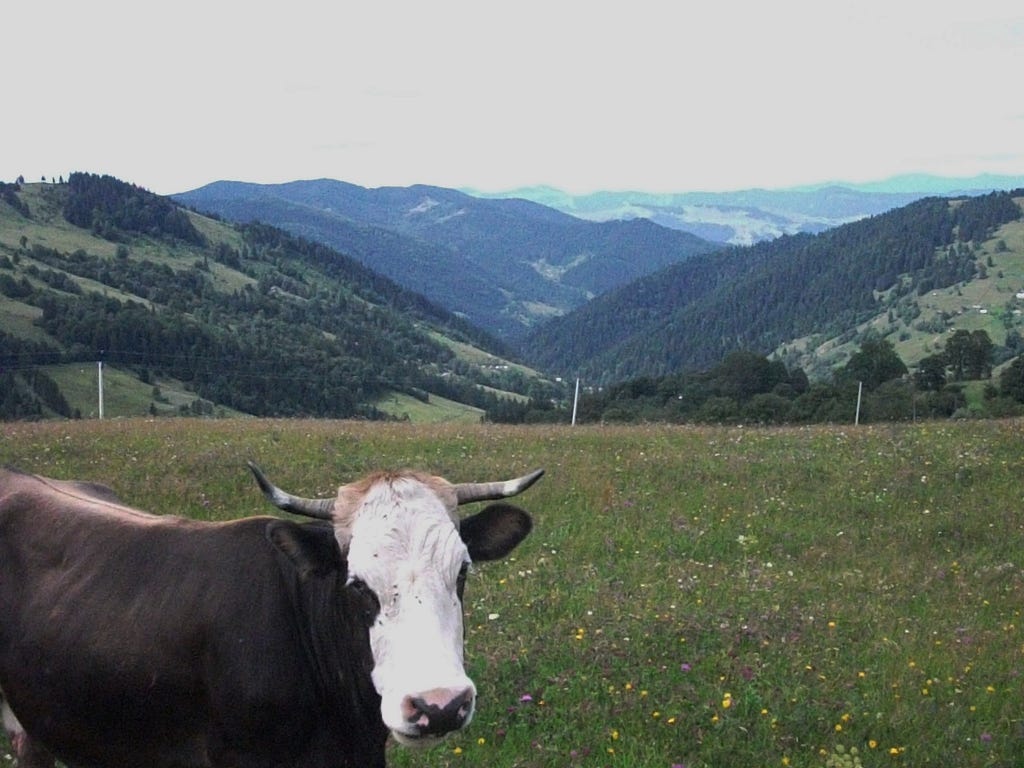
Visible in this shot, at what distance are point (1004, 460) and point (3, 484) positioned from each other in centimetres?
1786

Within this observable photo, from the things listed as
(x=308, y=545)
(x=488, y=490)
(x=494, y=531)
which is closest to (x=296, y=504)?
(x=308, y=545)

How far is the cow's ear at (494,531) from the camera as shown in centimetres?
636

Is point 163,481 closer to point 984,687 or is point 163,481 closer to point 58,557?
point 58,557

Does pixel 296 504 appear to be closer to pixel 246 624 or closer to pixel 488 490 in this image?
pixel 246 624

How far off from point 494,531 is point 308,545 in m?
1.34

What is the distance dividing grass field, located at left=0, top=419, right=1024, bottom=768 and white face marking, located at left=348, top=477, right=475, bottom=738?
330 centimetres

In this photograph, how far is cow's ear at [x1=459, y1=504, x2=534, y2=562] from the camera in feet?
20.9

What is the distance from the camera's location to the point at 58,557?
22.5 ft

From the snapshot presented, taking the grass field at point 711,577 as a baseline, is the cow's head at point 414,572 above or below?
above

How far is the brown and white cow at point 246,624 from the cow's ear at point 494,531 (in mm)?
10

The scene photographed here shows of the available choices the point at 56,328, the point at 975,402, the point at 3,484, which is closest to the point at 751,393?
the point at 975,402

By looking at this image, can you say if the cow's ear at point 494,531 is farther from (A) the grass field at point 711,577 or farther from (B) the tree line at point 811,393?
(B) the tree line at point 811,393

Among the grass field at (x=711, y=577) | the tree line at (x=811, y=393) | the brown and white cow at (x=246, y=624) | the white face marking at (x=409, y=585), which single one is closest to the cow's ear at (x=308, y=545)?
the brown and white cow at (x=246, y=624)

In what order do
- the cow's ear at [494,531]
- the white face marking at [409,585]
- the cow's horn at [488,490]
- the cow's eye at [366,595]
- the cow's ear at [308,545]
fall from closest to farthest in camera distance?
the white face marking at [409,585], the cow's eye at [366,595], the cow's ear at [308,545], the cow's horn at [488,490], the cow's ear at [494,531]
